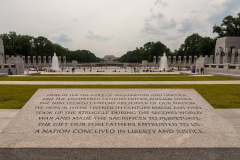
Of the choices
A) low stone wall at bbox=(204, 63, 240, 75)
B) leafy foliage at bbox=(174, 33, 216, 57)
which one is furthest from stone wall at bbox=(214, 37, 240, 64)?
leafy foliage at bbox=(174, 33, 216, 57)

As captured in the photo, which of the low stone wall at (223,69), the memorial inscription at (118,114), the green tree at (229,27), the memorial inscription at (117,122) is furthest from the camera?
the green tree at (229,27)

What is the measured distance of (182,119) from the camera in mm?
6051

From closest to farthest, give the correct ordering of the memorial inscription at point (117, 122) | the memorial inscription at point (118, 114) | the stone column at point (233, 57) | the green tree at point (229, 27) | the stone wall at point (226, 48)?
the memorial inscription at point (117, 122) → the memorial inscription at point (118, 114) → the stone column at point (233, 57) → the stone wall at point (226, 48) → the green tree at point (229, 27)

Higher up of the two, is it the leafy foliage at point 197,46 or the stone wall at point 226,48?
the leafy foliage at point 197,46

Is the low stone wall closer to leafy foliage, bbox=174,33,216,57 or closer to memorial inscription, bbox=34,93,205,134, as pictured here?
memorial inscription, bbox=34,93,205,134

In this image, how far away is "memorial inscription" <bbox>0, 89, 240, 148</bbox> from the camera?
5.28 metres

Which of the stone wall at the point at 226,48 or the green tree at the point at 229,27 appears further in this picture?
the green tree at the point at 229,27

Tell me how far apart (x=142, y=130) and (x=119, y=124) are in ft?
Result: 2.43

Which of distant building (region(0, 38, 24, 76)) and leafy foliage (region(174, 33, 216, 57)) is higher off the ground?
leafy foliage (region(174, 33, 216, 57))

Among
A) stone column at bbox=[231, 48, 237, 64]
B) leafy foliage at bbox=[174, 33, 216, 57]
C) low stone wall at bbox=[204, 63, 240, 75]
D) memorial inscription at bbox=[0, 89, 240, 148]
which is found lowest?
memorial inscription at bbox=[0, 89, 240, 148]

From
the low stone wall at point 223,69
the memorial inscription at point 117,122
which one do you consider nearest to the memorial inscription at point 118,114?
the memorial inscription at point 117,122

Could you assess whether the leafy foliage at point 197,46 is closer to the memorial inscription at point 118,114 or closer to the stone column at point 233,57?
the stone column at point 233,57

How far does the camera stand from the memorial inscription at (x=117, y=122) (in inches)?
208
